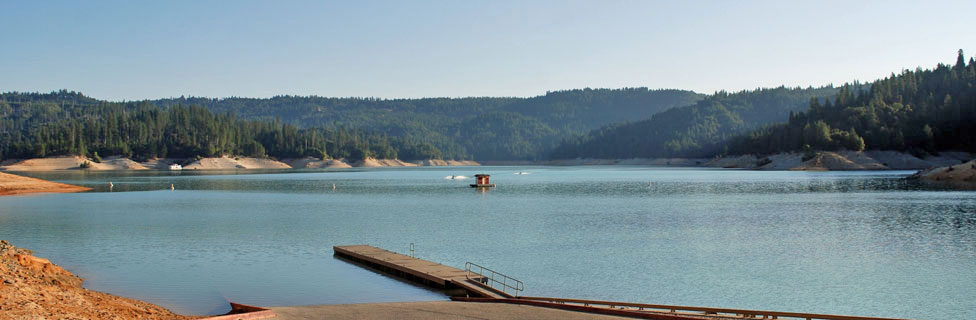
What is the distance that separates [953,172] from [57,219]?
9016 cm

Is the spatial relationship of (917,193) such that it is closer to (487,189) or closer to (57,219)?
(487,189)

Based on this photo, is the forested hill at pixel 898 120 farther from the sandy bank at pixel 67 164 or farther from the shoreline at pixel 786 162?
the sandy bank at pixel 67 164

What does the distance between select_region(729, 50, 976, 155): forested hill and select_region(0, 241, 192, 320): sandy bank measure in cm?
14629

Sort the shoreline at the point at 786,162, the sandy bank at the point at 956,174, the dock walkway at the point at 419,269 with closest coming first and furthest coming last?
the dock walkway at the point at 419,269
the sandy bank at the point at 956,174
the shoreline at the point at 786,162

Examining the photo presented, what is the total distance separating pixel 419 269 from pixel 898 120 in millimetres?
150433

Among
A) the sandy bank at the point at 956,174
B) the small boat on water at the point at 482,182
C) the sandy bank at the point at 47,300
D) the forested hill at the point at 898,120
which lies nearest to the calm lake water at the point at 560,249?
the sandy bank at the point at 47,300

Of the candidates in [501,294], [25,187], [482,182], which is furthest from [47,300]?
[482,182]

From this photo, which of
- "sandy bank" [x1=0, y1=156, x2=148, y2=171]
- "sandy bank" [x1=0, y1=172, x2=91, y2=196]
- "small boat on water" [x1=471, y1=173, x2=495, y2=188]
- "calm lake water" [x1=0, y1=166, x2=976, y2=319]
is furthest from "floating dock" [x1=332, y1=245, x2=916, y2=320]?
"sandy bank" [x1=0, y1=156, x2=148, y2=171]

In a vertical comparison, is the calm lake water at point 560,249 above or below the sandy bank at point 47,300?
below

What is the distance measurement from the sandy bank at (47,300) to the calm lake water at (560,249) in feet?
5.51

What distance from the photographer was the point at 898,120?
148 m

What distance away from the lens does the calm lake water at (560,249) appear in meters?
21.2

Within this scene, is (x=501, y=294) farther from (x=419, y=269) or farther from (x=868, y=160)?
(x=868, y=160)

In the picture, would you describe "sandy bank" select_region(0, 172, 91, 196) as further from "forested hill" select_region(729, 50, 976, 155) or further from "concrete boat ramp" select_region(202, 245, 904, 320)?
"forested hill" select_region(729, 50, 976, 155)
